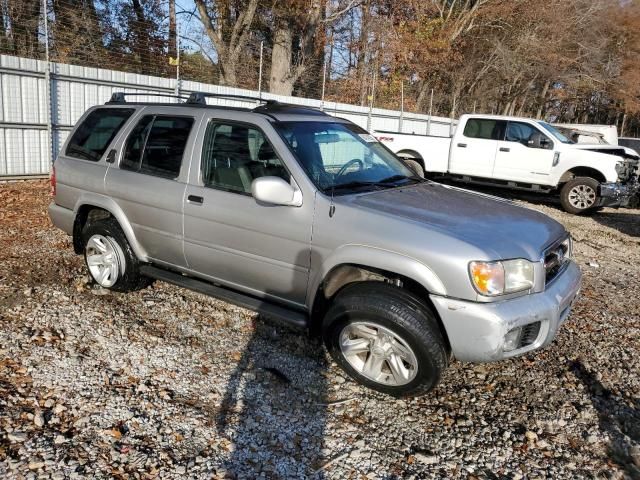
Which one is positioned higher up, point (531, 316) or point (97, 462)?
point (531, 316)

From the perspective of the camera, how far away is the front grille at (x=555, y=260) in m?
3.51

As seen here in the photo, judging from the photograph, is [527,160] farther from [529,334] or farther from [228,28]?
[228,28]

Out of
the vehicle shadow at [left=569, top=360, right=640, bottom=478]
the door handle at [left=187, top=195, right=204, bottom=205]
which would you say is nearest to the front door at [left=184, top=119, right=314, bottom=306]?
the door handle at [left=187, top=195, right=204, bottom=205]

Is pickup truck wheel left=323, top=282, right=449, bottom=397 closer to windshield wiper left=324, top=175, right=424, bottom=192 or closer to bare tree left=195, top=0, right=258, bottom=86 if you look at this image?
windshield wiper left=324, top=175, right=424, bottom=192

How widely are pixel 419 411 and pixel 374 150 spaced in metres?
2.22

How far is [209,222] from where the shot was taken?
4.11 meters

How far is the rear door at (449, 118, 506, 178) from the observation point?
12.1m

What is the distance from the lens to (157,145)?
4.56 metres

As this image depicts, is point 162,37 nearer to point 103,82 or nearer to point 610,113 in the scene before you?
point 103,82

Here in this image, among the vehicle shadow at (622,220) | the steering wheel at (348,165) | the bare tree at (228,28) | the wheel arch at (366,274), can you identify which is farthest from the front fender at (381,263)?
the bare tree at (228,28)

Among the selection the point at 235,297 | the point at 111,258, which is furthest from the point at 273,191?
the point at 111,258

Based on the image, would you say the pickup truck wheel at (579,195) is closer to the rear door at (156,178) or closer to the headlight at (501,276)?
the headlight at (501,276)

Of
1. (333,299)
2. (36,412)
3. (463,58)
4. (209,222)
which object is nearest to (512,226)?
(333,299)

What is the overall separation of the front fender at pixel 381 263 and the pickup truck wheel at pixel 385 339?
0.16m
